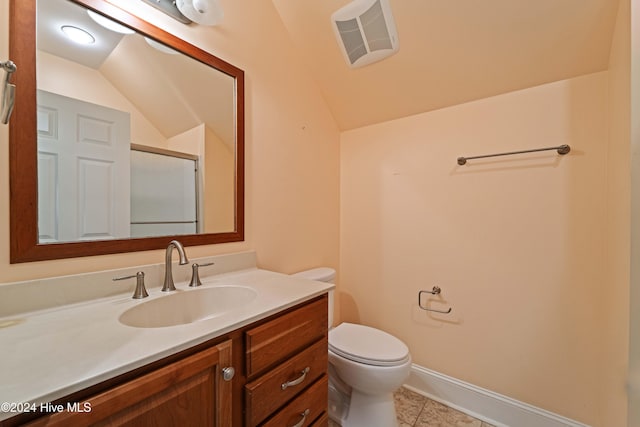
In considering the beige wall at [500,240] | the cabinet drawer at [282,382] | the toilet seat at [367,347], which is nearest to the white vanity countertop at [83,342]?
the cabinet drawer at [282,382]

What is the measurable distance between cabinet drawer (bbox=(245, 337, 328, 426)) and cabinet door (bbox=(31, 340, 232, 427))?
0.26ft

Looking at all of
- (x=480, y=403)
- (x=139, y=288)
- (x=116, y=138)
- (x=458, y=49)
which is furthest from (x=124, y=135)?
(x=480, y=403)

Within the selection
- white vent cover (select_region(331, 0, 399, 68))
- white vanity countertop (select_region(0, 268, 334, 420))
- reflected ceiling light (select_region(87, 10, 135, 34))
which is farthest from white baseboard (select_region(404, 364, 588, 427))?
reflected ceiling light (select_region(87, 10, 135, 34))

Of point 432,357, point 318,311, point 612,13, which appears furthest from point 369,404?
point 612,13

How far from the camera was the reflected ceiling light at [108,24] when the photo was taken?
0.96 meters

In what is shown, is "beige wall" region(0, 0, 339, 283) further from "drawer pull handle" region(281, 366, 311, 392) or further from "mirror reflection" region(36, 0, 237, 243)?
"drawer pull handle" region(281, 366, 311, 392)

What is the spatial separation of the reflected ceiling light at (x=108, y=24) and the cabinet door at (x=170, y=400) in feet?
4.00

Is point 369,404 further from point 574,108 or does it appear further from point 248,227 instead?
point 574,108

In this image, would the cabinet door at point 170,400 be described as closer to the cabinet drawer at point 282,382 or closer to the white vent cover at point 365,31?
the cabinet drawer at point 282,382

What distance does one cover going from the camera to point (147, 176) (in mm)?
1103

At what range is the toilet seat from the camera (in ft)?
4.28

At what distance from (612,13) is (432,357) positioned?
1.96 metres

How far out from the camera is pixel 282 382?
865 millimetres

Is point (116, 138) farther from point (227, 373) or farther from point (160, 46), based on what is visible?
point (227, 373)
